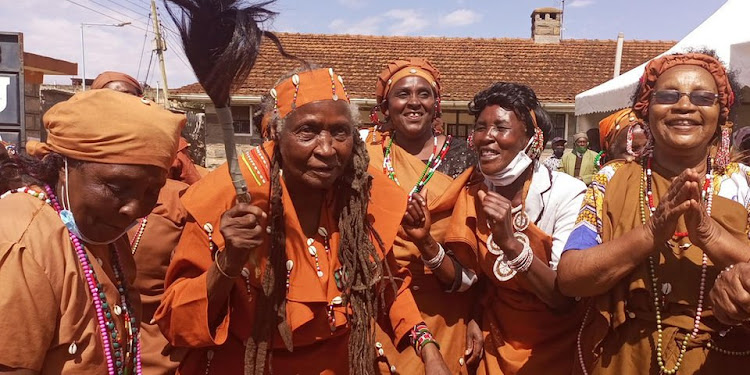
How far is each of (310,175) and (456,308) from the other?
1319 mm

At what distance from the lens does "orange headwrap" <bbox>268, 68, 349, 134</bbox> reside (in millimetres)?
2232

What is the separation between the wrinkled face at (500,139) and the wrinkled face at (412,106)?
95cm

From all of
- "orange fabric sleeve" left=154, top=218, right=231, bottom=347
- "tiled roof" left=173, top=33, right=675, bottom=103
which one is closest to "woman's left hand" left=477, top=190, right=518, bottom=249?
"orange fabric sleeve" left=154, top=218, right=231, bottom=347

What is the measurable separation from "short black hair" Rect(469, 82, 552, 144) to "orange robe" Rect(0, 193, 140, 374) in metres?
2.06

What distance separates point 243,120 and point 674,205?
46.1ft

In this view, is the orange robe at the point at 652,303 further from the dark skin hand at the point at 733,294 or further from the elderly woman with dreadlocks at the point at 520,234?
the elderly woman with dreadlocks at the point at 520,234

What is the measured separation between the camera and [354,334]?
229cm

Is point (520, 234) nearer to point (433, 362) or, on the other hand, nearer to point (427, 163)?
point (433, 362)

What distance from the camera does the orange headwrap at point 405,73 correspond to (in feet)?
13.1

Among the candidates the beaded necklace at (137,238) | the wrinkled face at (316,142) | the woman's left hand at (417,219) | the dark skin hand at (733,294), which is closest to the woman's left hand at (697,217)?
the dark skin hand at (733,294)

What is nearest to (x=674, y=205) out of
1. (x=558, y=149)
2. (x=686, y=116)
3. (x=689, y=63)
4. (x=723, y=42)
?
(x=686, y=116)

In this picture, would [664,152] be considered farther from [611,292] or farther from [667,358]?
[667,358]

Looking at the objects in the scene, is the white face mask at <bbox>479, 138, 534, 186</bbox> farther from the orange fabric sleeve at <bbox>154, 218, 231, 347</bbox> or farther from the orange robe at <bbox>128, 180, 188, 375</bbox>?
the orange robe at <bbox>128, 180, 188, 375</bbox>

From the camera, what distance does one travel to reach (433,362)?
2.32 metres
